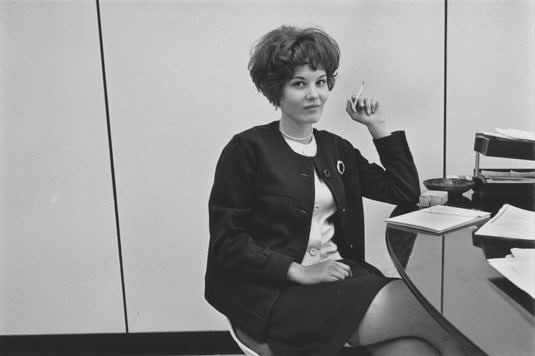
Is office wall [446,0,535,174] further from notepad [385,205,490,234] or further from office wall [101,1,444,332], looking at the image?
notepad [385,205,490,234]

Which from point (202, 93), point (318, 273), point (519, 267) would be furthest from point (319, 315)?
point (202, 93)

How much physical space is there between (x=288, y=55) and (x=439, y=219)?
0.59 metres

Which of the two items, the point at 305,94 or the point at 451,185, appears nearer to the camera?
the point at 305,94

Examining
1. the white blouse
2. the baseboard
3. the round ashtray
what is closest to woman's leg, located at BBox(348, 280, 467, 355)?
→ the white blouse

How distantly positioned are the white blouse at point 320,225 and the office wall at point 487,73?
0.93 meters

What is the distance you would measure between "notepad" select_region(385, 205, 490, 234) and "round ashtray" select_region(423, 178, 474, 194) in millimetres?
185

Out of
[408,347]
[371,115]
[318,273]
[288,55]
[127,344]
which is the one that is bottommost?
[127,344]

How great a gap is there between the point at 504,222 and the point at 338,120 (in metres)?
1.02

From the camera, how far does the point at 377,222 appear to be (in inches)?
93.5

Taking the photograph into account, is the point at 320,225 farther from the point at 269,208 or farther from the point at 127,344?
the point at 127,344

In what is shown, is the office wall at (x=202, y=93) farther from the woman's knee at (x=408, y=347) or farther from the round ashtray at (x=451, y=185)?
the woman's knee at (x=408, y=347)

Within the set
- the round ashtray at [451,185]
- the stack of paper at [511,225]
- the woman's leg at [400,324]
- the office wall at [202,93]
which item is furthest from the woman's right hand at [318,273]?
the office wall at [202,93]

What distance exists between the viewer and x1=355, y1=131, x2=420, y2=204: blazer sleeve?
1.68 metres

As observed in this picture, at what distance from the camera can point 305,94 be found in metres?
1.53
